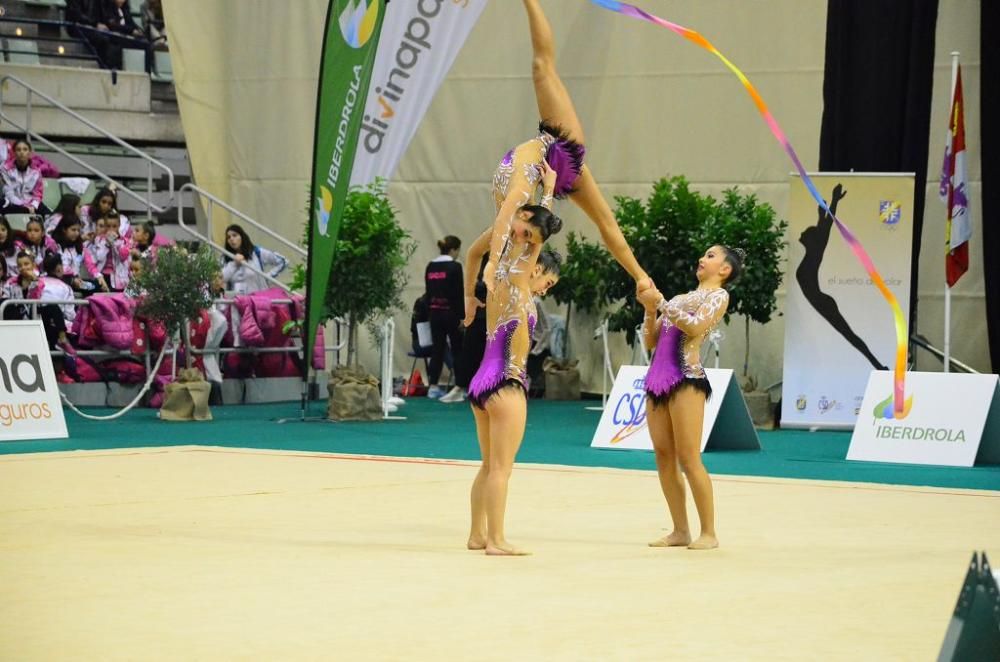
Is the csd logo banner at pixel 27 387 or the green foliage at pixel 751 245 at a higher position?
the green foliage at pixel 751 245

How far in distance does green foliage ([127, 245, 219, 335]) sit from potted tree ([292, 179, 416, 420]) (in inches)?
42.3

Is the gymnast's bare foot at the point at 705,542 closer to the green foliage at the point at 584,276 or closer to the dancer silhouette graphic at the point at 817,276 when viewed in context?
the dancer silhouette graphic at the point at 817,276

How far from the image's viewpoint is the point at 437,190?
16.2 m

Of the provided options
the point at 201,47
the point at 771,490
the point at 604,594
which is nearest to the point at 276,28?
the point at 201,47

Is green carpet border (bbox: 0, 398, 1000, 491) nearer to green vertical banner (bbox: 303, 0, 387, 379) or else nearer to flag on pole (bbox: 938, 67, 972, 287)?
green vertical banner (bbox: 303, 0, 387, 379)

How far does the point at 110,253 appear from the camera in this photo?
14.6 metres

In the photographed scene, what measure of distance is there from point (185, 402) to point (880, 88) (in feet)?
20.9

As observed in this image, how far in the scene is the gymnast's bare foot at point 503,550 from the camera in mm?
6020

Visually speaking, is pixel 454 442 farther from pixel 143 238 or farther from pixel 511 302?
pixel 511 302

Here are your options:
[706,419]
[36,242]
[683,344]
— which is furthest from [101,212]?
[683,344]

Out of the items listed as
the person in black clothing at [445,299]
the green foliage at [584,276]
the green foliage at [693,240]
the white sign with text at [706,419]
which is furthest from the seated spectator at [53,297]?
the white sign with text at [706,419]

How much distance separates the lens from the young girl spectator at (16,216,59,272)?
14.2m

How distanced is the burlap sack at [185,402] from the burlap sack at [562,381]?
397 centimetres

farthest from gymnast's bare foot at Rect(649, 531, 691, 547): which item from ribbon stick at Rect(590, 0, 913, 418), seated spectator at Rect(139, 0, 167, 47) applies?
seated spectator at Rect(139, 0, 167, 47)
